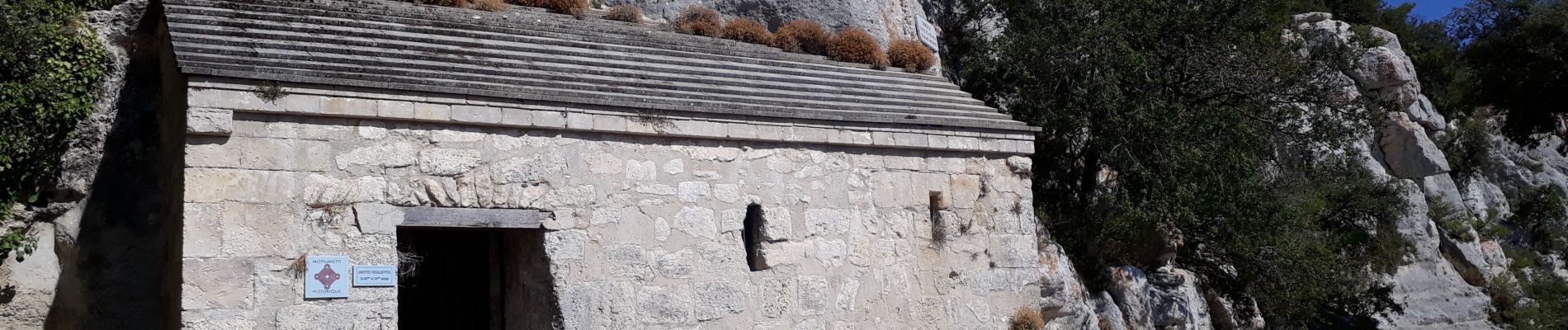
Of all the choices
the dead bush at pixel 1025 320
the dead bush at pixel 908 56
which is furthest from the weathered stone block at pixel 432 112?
the dead bush at pixel 908 56

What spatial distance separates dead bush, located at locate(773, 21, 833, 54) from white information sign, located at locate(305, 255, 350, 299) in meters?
5.30

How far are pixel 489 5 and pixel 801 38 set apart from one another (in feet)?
9.80

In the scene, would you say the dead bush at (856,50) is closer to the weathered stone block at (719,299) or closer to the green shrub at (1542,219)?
the weathered stone block at (719,299)

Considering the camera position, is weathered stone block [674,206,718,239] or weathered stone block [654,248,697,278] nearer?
weathered stone block [654,248,697,278]

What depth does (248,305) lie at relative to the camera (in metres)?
6.63

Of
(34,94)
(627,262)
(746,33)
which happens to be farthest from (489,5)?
(34,94)

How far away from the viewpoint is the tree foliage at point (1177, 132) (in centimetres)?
1217

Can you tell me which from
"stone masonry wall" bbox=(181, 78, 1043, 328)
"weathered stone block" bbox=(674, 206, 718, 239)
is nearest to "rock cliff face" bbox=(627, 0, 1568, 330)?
"stone masonry wall" bbox=(181, 78, 1043, 328)

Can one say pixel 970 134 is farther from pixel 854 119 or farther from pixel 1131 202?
pixel 1131 202

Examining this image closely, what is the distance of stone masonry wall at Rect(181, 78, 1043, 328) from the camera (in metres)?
6.70

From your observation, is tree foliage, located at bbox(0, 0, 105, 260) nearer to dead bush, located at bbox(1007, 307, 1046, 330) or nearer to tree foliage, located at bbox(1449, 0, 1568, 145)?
dead bush, located at bbox(1007, 307, 1046, 330)

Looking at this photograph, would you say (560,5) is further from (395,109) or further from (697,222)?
(395,109)

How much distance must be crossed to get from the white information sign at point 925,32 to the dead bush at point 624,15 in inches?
136

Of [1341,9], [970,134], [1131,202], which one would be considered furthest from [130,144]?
[1341,9]
